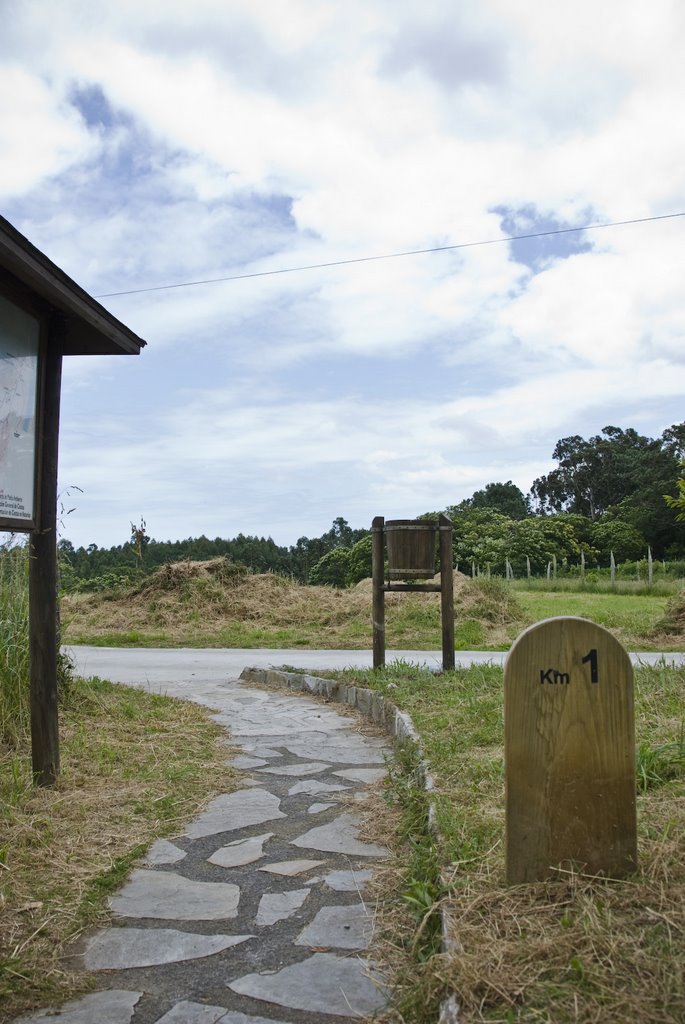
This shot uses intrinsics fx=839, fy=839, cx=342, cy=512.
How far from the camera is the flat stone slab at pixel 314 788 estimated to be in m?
4.71

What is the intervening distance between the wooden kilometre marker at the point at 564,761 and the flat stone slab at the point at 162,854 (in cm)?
160

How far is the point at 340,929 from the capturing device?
2.93m

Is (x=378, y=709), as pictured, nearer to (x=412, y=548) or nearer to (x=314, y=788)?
(x=412, y=548)

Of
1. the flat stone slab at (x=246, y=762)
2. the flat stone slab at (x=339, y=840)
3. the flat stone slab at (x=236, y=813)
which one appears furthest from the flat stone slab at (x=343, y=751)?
the flat stone slab at (x=339, y=840)

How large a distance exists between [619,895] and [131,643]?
11793 millimetres

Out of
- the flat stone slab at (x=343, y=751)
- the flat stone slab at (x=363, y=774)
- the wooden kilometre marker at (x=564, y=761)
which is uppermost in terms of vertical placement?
the wooden kilometre marker at (x=564, y=761)

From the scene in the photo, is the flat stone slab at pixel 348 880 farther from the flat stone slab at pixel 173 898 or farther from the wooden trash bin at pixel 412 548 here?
the wooden trash bin at pixel 412 548

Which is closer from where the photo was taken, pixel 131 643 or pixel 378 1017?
pixel 378 1017

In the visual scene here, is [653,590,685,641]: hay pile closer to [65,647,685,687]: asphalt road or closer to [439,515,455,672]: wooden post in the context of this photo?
[65,647,685,687]: asphalt road

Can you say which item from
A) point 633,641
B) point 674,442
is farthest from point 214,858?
point 674,442

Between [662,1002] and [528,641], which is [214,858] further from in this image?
[662,1002]

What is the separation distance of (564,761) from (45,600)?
3.02 m

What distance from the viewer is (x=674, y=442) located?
49.9 meters

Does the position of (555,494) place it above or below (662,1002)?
above
